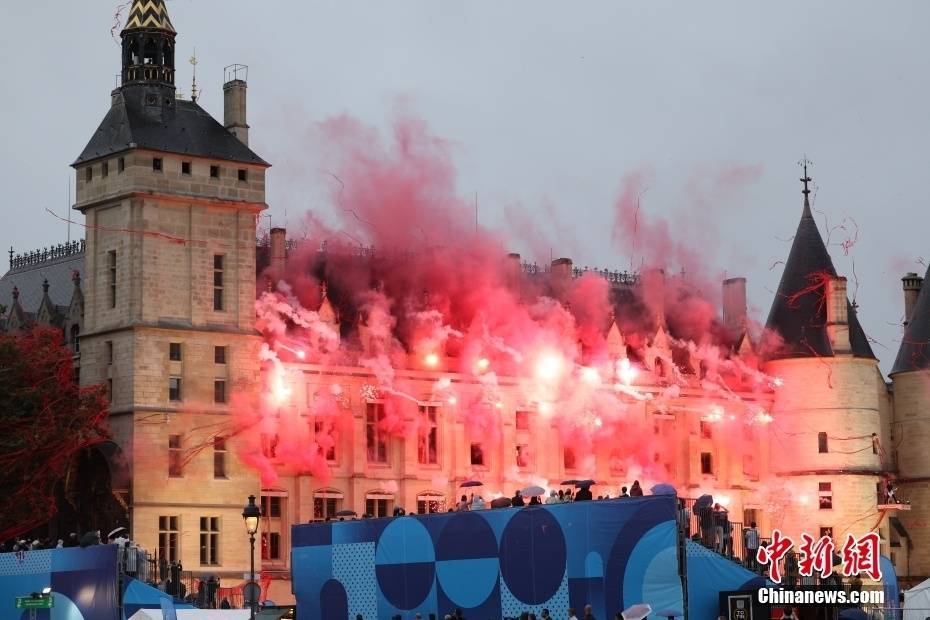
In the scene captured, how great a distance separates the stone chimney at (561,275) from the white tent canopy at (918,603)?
127 ft

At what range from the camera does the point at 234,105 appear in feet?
271

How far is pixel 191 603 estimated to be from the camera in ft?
219

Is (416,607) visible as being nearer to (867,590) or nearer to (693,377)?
(867,590)

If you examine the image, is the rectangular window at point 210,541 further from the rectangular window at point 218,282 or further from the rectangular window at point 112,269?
the rectangular window at point 112,269

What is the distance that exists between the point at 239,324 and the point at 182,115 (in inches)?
328

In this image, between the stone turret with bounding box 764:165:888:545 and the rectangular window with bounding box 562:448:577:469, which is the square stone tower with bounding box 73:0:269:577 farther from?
the stone turret with bounding box 764:165:888:545

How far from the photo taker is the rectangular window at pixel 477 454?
85.5 meters

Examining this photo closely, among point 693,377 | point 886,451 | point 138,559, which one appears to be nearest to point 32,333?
point 138,559

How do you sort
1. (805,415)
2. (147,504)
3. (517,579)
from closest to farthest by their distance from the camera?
(517,579)
(147,504)
(805,415)

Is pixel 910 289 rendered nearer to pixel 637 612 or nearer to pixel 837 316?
pixel 837 316

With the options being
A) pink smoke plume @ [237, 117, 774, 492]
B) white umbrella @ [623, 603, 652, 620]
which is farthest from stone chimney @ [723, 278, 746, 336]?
white umbrella @ [623, 603, 652, 620]

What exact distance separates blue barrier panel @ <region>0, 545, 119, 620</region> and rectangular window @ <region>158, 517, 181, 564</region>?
5.82 m

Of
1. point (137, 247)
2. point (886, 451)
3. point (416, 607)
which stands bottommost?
point (416, 607)

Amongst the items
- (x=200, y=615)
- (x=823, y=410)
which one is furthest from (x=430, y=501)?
(x=200, y=615)
